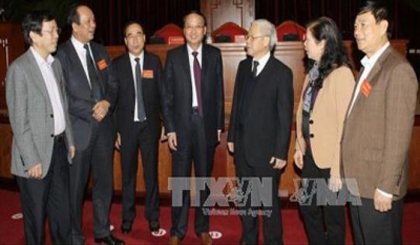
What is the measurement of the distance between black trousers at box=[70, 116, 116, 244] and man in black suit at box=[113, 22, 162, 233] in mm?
191

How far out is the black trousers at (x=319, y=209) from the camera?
272 centimetres

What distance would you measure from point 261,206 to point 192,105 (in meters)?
0.77

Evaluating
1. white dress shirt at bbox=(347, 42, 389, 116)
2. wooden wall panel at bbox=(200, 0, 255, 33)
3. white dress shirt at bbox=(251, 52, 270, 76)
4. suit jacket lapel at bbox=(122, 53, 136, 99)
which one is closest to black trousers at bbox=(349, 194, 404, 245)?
white dress shirt at bbox=(347, 42, 389, 116)

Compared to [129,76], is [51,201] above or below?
below

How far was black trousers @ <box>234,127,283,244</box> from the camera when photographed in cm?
297

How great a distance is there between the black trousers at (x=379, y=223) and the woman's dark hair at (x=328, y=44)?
75 centimetres

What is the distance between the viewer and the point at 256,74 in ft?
9.74

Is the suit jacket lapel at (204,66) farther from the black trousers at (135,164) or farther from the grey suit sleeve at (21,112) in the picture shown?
the grey suit sleeve at (21,112)

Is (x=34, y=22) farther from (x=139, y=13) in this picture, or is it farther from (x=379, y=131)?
(x=139, y=13)

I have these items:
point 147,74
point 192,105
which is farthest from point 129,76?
point 192,105

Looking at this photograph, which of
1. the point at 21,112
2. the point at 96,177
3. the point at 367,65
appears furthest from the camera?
the point at 96,177

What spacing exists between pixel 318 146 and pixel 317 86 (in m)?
0.32

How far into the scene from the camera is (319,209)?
284 cm

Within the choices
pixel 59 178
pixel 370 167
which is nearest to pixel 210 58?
pixel 59 178
